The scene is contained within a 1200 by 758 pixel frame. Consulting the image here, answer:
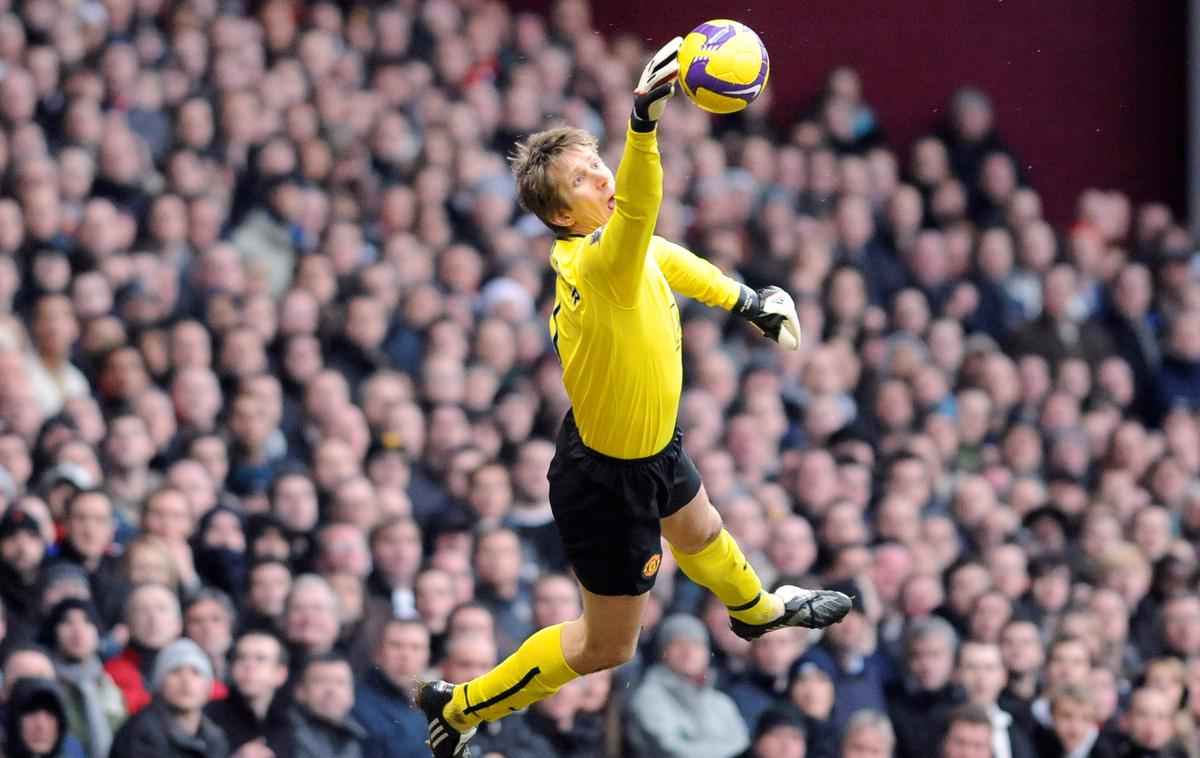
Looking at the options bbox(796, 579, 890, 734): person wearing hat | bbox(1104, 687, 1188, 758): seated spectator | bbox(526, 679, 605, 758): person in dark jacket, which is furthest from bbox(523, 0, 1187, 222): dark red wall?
bbox(526, 679, 605, 758): person in dark jacket

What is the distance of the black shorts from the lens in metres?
6.64

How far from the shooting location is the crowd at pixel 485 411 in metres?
9.05

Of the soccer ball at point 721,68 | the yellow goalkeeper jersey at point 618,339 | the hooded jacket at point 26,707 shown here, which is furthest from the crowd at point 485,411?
the soccer ball at point 721,68

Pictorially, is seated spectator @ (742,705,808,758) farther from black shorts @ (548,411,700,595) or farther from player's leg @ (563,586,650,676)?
black shorts @ (548,411,700,595)

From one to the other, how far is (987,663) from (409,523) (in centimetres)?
293

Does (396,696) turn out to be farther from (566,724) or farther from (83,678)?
(83,678)

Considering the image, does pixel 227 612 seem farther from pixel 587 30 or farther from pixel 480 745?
pixel 587 30

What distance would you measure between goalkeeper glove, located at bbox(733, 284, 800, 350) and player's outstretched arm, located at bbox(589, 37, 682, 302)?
788 millimetres

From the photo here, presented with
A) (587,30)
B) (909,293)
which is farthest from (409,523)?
(587,30)

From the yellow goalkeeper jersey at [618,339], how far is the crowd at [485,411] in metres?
2.69

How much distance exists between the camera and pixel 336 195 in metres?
12.7

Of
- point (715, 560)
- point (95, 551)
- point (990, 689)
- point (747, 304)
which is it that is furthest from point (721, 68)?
point (990, 689)

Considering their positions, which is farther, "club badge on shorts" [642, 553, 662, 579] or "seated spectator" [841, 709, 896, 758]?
"seated spectator" [841, 709, 896, 758]

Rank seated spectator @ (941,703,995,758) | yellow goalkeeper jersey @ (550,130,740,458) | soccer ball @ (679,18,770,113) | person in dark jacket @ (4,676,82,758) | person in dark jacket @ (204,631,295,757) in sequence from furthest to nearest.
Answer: seated spectator @ (941,703,995,758)
person in dark jacket @ (204,631,295,757)
person in dark jacket @ (4,676,82,758)
yellow goalkeeper jersey @ (550,130,740,458)
soccer ball @ (679,18,770,113)
